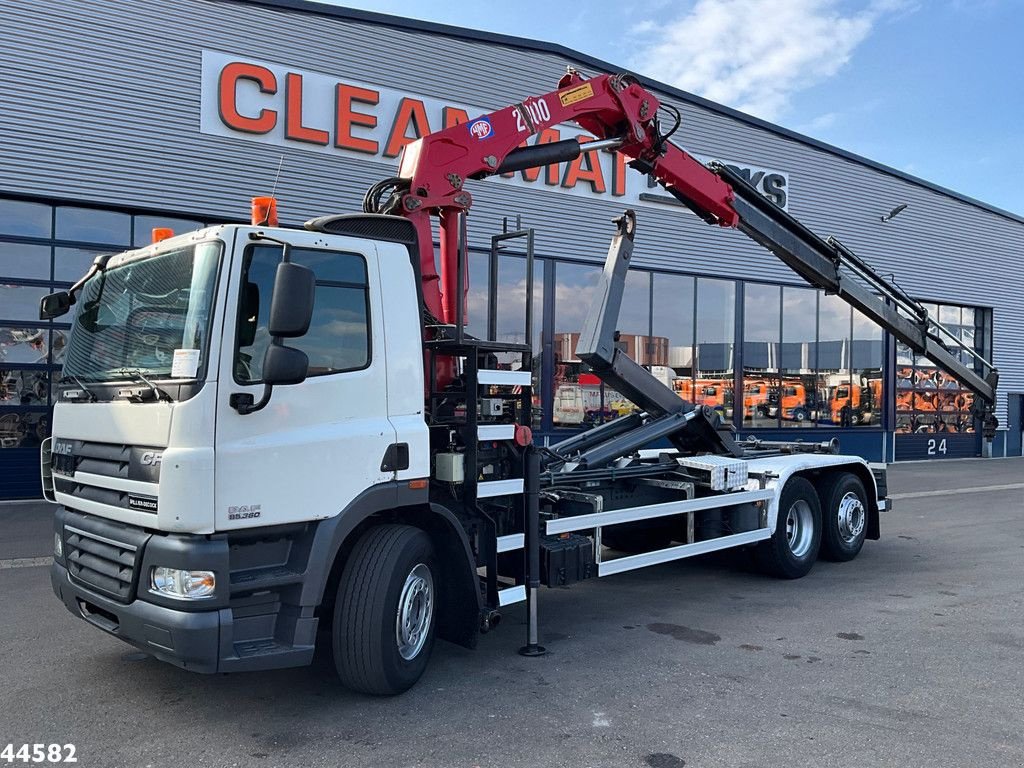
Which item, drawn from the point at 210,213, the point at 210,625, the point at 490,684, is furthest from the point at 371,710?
the point at 210,213

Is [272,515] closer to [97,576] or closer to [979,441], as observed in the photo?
[97,576]

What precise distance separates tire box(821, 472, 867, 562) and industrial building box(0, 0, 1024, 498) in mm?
3390

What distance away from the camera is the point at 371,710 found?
4672 millimetres

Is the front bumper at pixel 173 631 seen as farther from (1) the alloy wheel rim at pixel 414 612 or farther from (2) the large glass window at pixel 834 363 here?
(2) the large glass window at pixel 834 363

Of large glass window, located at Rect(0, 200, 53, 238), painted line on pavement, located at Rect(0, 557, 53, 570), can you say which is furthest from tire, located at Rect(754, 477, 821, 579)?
large glass window, located at Rect(0, 200, 53, 238)

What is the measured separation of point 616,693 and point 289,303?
3041 mm

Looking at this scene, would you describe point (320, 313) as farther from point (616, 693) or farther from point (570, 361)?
point (570, 361)

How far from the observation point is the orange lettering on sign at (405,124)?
15.2 m

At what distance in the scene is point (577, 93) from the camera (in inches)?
287

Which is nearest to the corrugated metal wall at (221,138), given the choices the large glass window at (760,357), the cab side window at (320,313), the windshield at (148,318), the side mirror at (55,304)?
the large glass window at (760,357)

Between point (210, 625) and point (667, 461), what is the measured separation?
541cm

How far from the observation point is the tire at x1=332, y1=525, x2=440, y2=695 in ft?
15.1

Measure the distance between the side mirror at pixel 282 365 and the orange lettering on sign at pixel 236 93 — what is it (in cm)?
1109

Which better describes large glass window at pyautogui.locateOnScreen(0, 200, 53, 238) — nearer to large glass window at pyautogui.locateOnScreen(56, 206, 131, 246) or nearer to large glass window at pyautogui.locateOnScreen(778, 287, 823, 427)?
large glass window at pyautogui.locateOnScreen(56, 206, 131, 246)
